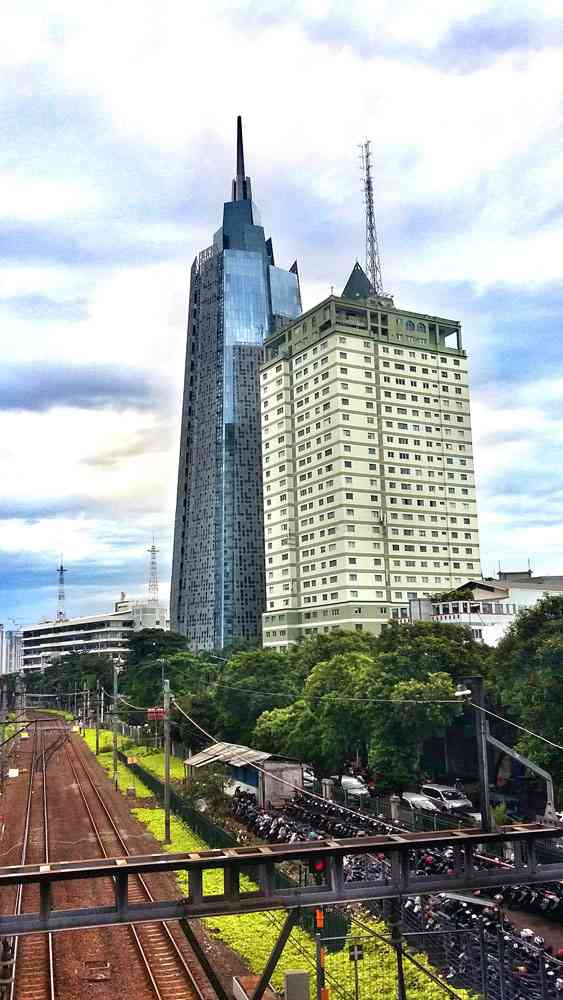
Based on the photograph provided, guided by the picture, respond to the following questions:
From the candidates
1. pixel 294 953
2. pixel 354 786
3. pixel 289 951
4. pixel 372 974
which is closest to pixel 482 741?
pixel 372 974

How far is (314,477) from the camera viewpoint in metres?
117

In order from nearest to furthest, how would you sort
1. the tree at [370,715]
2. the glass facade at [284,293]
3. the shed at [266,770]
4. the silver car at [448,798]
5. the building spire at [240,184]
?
1. the silver car at [448,798]
2. the tree at [370,715]
3. the shed at [266,770]
4. the glass facade at [284,293]
5. the building spire at [240,184]

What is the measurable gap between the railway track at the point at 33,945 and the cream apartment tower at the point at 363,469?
195ft

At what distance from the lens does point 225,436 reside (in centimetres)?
17025

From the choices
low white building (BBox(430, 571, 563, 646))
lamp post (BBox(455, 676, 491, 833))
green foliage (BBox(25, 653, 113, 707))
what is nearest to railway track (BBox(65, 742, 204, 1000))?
lamp post (BBox(455, 676, 491, 833))

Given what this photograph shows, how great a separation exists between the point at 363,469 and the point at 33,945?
90330 millimetres

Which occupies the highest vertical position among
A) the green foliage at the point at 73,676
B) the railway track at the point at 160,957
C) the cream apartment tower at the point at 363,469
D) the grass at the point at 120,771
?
the cream apartment tower at the point at 363,469

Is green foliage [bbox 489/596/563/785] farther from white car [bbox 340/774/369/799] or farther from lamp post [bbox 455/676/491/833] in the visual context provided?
lamp post [bbox 455/676/491/833]

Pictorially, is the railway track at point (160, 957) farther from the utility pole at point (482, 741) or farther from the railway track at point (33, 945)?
the utility pole at point (482, 741)

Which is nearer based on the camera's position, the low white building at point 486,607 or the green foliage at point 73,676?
the low white building at point 486,607

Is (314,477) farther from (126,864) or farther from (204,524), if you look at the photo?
(126,864)

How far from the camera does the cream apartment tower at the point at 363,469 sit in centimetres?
11131

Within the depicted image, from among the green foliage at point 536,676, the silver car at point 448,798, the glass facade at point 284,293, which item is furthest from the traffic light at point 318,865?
the glass facade at point 284,293

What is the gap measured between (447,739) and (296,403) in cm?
7169
